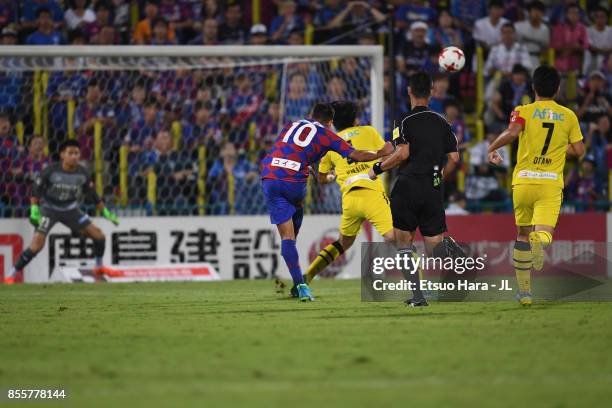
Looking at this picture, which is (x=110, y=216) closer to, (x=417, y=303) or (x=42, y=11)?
(x=42, y=11)

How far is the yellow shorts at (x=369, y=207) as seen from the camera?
473 inches

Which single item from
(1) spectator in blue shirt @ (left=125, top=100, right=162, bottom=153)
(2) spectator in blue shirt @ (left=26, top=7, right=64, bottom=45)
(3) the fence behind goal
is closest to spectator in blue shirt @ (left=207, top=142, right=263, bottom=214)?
(3) the fence behind goal

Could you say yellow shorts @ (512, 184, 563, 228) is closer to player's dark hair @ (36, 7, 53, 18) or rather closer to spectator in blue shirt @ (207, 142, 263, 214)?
spectator in blue shirt @ (207, 142, 263, 214)

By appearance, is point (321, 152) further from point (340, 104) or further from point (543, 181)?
point (543, 181)

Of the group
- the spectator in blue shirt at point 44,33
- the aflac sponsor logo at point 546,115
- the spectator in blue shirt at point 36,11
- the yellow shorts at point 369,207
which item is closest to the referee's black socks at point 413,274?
the aflac sponsor logo at point 546,115

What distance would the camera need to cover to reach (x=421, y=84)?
10.0m

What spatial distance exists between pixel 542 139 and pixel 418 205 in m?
1.22

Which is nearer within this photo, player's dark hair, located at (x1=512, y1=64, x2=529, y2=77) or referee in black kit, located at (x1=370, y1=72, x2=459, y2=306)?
referee in black kit, located at (x1=370, y1=72, x2=459, y2=306)

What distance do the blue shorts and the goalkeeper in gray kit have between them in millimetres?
5057

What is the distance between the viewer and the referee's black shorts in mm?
10094

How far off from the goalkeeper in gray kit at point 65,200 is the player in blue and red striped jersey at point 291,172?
16.7ft

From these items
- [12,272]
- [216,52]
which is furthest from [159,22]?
[12,272]

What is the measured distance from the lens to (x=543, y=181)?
10.0m

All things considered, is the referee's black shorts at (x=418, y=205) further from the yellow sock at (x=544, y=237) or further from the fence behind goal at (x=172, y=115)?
the fence behind goal at (x=172, y=115)
